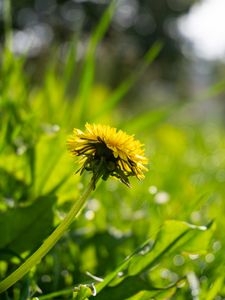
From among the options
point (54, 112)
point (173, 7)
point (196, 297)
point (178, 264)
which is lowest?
point (196, 297)

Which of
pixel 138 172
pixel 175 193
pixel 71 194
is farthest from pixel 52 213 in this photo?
pixel 175 193

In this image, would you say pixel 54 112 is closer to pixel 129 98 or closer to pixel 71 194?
pixel 71 194

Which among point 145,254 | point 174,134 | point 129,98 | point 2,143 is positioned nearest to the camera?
point 145,254

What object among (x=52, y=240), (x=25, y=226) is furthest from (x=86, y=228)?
(x=52, y=240)

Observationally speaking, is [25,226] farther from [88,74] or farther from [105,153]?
[88,74]

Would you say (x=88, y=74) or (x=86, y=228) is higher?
(x=88, y=74)

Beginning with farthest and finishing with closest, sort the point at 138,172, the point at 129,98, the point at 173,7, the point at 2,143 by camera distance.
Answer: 1. the point at 173,7
2. the point at 129,98
3. the point at 2,143
4. the point at 138,172
